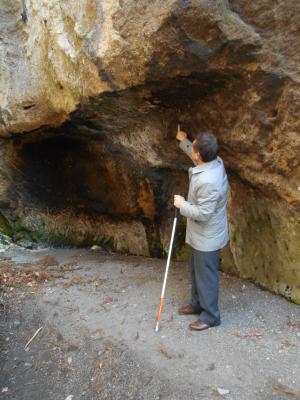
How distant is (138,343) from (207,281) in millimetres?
909

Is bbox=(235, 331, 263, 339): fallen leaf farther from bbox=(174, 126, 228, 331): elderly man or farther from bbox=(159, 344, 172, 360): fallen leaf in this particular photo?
bbox=(159, 344, 172, 360): fallen leaf

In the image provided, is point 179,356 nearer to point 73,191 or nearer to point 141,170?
point 141,170

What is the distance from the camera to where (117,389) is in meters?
3.75

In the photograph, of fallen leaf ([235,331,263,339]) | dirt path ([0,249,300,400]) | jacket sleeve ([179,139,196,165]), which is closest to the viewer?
dirt path ([0,249,300,400])

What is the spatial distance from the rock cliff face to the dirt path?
67 cm

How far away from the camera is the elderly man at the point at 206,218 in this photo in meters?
3.91

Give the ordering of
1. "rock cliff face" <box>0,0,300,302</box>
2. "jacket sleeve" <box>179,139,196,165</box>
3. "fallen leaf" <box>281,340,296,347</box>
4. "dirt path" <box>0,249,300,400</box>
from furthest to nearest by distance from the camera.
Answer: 1. "jacket sleeve" <box>179,139,196,165</box>
2. "fallen leaf" <box>281,340,296,347</box>
3. "rock cliff face" <box>0,0,300,302</box>
4. "dirt path" <box>0,249,300,400</box>

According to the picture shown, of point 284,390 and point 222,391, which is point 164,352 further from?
point 284,390

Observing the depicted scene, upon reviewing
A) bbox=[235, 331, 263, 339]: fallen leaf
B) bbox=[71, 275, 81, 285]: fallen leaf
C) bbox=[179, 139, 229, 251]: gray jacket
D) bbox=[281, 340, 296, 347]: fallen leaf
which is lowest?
bbox=[71, 275, 81, 285]: fallen leaf

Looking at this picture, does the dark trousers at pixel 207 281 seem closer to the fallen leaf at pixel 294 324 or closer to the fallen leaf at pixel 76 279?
the fallen leaf at pixel 294 324

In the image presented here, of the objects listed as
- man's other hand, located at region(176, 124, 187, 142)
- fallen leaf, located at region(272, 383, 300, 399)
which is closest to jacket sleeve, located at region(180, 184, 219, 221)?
man's other hand, located at region(176, 124, 187, 142)

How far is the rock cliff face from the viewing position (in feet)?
12.7

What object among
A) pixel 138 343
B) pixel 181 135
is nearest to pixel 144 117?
pixel 181 135

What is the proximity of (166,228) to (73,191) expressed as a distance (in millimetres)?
1886
